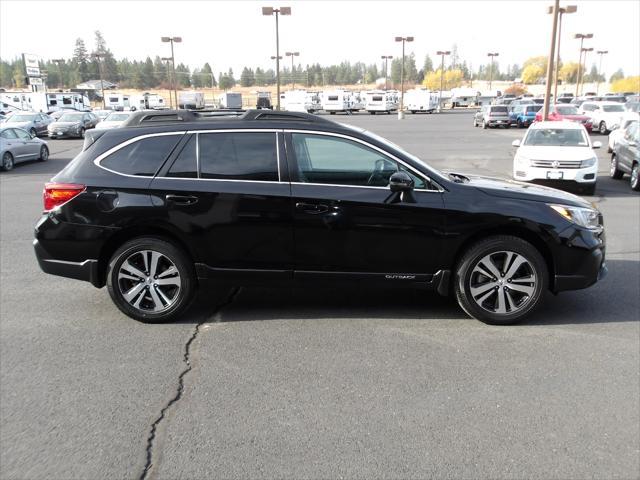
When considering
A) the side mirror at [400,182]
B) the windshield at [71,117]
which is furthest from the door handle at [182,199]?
the windshield at [71,117]

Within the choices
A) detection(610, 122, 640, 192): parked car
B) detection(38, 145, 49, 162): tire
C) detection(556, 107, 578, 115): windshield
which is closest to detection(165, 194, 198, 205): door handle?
detection(610, 122, 640, 192): parked car

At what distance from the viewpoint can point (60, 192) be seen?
195 inches

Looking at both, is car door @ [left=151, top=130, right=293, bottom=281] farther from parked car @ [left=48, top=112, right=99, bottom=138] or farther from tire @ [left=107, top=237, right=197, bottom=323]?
parked car @ [left=48, top=112, right=99, bottom=138]

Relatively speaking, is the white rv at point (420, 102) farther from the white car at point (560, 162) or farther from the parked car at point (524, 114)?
the white car at point (560, 162)

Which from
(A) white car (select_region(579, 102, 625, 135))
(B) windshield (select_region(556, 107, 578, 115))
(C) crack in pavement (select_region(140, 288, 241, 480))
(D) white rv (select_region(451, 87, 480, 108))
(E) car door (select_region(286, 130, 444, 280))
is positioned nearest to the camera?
(C) crack in pavement (select_region(140, 288, 241, 480))

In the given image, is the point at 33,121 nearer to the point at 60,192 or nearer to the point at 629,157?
the point at 629,157

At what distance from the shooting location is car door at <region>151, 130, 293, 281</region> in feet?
15.9

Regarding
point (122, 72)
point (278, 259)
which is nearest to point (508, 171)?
point (278, 259)

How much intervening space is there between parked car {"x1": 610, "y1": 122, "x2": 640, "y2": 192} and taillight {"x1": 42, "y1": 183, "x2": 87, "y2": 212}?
504 inches

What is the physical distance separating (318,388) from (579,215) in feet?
9.44

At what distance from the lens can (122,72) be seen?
15938 cm

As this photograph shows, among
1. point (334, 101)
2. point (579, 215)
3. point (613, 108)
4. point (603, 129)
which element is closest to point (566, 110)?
point (603, 129)

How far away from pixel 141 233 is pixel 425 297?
2821 mm

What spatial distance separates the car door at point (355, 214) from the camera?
15.8ft
